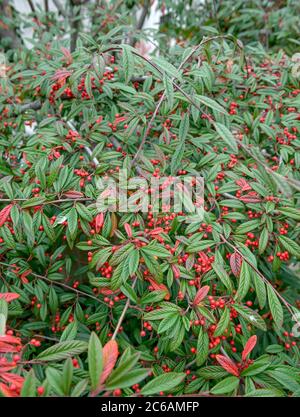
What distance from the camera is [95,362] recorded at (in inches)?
30.6

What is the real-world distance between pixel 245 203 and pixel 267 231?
0.43 ft

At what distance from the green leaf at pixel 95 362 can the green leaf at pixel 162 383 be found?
0.12 metres

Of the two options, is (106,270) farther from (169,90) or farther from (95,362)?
(169,90)

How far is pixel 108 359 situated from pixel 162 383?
14 cm

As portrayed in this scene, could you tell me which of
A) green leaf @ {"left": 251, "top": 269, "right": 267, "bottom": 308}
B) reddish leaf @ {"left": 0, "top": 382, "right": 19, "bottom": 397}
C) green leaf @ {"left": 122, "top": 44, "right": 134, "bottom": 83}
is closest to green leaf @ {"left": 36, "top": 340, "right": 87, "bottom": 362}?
reddish leaf @ {"left": 0, "top": 382, "right": 19, "bottom": 397}

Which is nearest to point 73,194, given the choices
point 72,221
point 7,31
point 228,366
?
point 72,221

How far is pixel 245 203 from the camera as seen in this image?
1320 mm

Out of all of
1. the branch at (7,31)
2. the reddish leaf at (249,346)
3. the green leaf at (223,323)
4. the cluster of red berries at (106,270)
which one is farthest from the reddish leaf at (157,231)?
the branch at (7,31)

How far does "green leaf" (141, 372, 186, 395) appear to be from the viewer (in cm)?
84

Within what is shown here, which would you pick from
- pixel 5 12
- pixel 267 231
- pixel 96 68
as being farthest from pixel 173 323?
pixel 5 12

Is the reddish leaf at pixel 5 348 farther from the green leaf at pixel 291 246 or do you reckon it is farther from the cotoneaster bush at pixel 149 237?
the green leaf at pixel 291 246

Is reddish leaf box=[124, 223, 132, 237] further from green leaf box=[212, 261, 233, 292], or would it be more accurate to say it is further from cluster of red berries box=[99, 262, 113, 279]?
green leaf box=[212, 261, 233, 292]

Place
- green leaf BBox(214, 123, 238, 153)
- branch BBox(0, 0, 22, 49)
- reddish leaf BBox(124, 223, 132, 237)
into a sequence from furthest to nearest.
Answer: branch BBox(0, 0, 22, 49), reddish leaf BBox(124, 223, 132, 237), green leaf BBox(214, 123, 238, 153)

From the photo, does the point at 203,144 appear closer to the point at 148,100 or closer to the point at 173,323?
the point at 148,100
